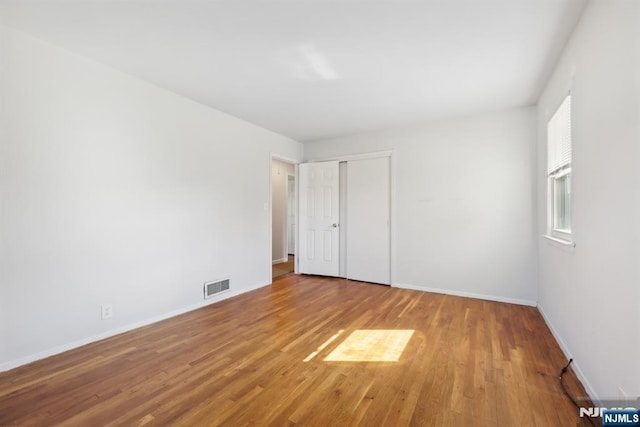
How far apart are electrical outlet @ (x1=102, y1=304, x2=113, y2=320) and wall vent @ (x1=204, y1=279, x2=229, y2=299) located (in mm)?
1045

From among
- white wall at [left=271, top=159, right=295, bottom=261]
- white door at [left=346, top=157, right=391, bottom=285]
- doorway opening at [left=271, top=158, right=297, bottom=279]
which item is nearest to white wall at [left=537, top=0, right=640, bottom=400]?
white door at [left=346, top=157, right=391, bottom=285]

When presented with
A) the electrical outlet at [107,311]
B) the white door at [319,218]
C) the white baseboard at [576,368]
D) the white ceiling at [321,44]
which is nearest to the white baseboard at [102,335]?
A: the electrical outlet at [107,311]

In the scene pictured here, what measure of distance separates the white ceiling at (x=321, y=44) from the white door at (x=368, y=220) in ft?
4.68

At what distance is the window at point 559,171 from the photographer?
2403 millimetres

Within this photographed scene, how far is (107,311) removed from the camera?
2.63 metres

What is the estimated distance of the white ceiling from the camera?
1863 mm

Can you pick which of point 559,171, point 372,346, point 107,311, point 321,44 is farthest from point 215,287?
point 559,171

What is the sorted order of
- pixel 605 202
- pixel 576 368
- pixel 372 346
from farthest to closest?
pixel 372 346 → pixel 576 368 → pixel 605 202

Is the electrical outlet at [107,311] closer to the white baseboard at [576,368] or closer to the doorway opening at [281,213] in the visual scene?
the white baseboard at [576,368]

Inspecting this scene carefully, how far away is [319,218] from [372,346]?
116 inches

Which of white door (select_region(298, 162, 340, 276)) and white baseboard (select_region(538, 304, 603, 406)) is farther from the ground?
white door (select_region(298, 162, 340, 276))

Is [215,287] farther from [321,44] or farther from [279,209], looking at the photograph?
[279,209]

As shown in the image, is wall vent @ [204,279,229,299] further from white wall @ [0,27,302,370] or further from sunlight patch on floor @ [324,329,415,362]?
sunlight patch on floor @ [324,329,415,362]

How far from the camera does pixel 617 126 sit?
145 cm
